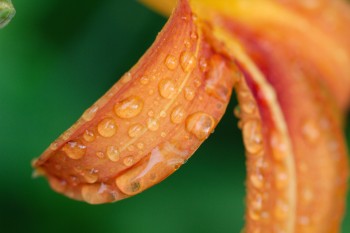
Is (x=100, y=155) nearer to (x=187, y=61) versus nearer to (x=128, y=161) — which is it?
(x=128, y=161)

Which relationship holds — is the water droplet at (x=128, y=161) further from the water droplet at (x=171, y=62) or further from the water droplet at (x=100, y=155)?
the water droplet at (x=171, y=62)

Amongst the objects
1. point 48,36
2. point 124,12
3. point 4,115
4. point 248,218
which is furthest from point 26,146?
point 248,218

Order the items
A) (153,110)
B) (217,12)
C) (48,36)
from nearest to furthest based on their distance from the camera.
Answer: (153,110), (217,12), (48,36)

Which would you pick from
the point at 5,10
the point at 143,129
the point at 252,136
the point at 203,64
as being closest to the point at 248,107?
Result: the point at 252,136

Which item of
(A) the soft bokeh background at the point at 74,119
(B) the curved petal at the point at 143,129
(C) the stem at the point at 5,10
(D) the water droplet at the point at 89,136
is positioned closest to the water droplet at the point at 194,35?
(B) the curved petal at the point at 143,129

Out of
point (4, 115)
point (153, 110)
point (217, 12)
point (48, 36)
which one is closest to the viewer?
point (153, 110)

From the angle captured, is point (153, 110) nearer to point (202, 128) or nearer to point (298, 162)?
point (202, 128)
